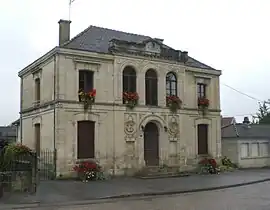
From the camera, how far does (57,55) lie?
2133 cm

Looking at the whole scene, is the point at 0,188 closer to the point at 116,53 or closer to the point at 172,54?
the point at 116,53

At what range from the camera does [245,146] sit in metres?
31.4

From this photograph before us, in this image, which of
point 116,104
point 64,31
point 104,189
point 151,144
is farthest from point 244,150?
point 104,189

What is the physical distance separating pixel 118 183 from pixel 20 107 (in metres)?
11.8

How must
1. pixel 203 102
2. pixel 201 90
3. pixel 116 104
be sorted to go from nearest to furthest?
pixel 116 104, pixel 203 102, pixel 201 90

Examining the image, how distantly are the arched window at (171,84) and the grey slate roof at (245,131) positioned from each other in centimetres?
816

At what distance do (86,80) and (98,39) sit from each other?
12.8 feet

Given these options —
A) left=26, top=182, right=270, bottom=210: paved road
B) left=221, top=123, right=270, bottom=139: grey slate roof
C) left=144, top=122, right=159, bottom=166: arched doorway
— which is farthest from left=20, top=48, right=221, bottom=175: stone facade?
left=26, top=182, right=270, bottom=210: paved road

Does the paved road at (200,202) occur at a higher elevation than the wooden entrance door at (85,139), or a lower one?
lower

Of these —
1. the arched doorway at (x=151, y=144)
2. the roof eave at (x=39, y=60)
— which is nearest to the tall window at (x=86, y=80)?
the roof eave at (x=39, y=60)

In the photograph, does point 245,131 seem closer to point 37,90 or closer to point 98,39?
point 98,39

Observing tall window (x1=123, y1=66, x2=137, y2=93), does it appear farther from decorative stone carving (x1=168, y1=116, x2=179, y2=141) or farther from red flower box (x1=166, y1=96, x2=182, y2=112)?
decorative stone carving (x1=168, y1=116, x2=179, y2=141)

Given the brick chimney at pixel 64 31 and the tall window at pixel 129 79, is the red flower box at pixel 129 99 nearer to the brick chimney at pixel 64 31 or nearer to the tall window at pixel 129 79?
the tall window at pixel 129 79

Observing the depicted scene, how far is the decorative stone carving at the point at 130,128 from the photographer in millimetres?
23234
